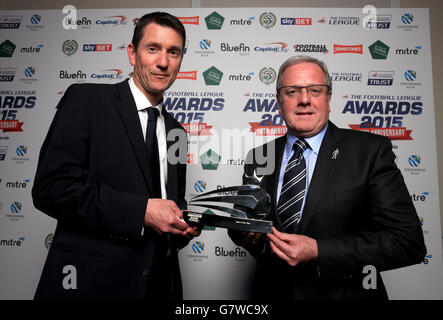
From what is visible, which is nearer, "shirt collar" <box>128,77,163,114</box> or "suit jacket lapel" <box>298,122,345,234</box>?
"suit jacket lapel" <box>298,122,345,234</box>

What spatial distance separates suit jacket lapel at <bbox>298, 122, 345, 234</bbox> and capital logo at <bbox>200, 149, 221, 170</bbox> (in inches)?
54.7

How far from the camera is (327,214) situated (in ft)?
4.33

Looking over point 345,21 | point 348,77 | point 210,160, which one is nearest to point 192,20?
point 210,160

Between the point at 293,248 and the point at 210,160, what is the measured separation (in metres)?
1.66

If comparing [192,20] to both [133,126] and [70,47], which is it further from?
[133,126]

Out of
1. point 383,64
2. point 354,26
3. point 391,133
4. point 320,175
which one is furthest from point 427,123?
point 320,175

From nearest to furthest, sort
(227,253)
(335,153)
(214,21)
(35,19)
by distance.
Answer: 1. (335,153)
2. (227,253)
3. (214,21)
4. (35,19)

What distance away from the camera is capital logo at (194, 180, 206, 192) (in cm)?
272

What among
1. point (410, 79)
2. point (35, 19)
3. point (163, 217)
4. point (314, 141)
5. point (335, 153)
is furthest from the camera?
point (35, 19)

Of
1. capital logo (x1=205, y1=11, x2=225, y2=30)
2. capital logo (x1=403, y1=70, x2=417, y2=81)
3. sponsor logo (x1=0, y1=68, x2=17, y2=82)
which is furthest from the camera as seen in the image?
sponsor logo (x1=0, y1=68, x2=17, y2=82)

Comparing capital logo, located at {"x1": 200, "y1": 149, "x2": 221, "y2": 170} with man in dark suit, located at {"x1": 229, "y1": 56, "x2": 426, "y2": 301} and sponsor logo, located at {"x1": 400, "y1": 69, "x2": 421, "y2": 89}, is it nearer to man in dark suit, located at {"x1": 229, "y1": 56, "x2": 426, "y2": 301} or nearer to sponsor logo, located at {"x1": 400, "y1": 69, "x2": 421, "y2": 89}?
man in dark suit, located at {"x1": 229, "y1": 56, "x2": 426, "y2": 301}

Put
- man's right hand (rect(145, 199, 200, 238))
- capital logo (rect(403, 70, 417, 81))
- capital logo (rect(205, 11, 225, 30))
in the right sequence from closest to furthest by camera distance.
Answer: man's right hand (rect(145, 199, 200, 238)) → capital logo (rect(403, 70, 417, 81)) → capital logo (rect(205, 11, 225, 30))

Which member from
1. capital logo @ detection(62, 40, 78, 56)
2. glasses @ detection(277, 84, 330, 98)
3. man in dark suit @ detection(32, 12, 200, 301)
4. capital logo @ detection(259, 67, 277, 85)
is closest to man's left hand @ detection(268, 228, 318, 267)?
man in dark suit @ detection(32, 12, 200, 301)

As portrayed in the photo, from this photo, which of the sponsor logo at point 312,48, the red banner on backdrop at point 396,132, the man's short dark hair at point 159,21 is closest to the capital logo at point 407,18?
the sponsor logo at point 312,48
